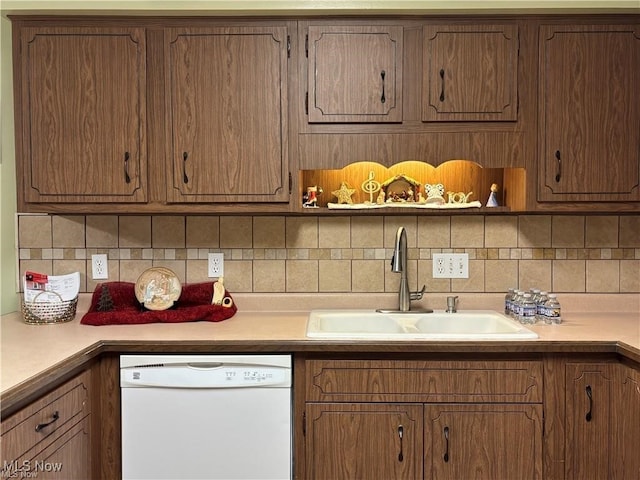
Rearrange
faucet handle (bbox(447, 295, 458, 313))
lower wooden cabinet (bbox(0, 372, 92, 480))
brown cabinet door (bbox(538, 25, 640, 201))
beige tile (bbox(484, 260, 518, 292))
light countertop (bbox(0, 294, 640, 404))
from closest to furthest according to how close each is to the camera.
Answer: lower wooden cabinet (bbox(0, 372, 92, 480)) → light countertop (bbox(0, 294, 640, 404)) → brown cabinet door (bbox(538, 25, 640, 201)) → faucet handle (bbox(447, 295, 458, 313)) → beige tile (bbox(484, 260, 518, 292))

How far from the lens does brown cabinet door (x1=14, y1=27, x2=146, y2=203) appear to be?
2287mm

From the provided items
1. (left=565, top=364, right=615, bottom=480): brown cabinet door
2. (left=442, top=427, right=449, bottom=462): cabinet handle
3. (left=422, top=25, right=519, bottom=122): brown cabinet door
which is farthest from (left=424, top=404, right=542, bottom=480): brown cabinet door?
(left=422, top=25, right=519, bottom=122): brown cabinet door

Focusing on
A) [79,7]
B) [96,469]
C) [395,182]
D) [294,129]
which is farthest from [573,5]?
[96,469]

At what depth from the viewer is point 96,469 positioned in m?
2.02

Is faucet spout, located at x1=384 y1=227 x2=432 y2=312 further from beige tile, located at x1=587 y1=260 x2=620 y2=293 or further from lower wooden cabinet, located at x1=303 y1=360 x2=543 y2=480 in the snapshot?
beige tile, located at x1=587 y1=260 x2=620 y2=293

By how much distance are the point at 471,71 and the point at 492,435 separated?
1.36 m

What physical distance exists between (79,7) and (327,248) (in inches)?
55.0

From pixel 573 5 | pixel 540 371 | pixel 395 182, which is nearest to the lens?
pixel 540 371

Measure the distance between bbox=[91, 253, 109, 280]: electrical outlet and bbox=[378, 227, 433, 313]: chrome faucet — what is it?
127 centimetres

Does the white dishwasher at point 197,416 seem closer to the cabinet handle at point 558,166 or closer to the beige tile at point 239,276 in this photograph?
the beige tile at point 239,276

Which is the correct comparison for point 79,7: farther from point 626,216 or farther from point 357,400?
point 626,216

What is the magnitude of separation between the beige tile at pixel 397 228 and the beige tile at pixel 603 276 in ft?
2.61

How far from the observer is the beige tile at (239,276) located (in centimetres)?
266

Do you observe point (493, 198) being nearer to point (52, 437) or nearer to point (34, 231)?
point (52, 437)
